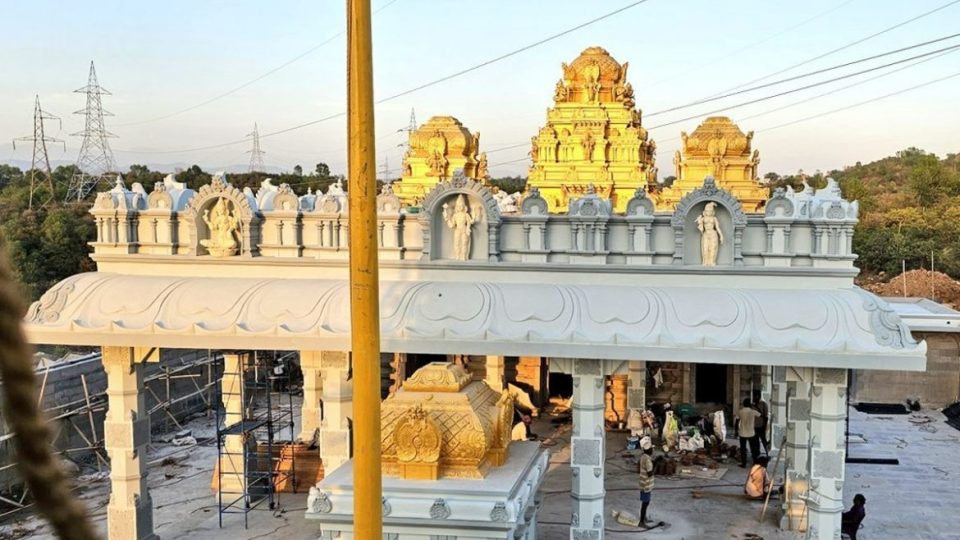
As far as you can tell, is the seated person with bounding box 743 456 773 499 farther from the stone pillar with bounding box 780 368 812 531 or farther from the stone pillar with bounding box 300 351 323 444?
the stone pillar with bounding box 300 351 323 444

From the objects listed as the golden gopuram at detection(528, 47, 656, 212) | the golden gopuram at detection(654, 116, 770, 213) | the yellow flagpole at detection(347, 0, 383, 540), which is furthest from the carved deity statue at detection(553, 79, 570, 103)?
the yellow flagpole at detection(347, 0, 383, 540)

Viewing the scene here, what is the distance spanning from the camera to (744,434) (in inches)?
659

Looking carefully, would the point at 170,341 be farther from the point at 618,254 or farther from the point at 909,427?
the point at 909,427

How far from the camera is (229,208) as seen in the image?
12.9m

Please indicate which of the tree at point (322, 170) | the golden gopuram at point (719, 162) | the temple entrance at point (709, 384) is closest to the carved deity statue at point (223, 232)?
the temple entrance at point (709, 384)

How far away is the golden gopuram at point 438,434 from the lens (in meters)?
9.41

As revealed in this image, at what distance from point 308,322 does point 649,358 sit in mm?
4809

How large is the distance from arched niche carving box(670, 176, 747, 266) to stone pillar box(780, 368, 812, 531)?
8.71 ft

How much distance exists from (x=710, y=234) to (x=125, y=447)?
30.5 feet

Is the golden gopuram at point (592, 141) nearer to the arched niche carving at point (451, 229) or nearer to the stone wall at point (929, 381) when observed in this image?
the stone wall at point (929, 381)

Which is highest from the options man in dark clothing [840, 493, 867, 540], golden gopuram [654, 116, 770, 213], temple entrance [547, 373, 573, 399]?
golden gopuram [654, 116, 770, 213]

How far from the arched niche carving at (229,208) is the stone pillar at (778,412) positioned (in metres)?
9.97

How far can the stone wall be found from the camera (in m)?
22.5

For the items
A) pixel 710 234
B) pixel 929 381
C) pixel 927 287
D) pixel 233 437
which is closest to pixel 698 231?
pixel 710 234
